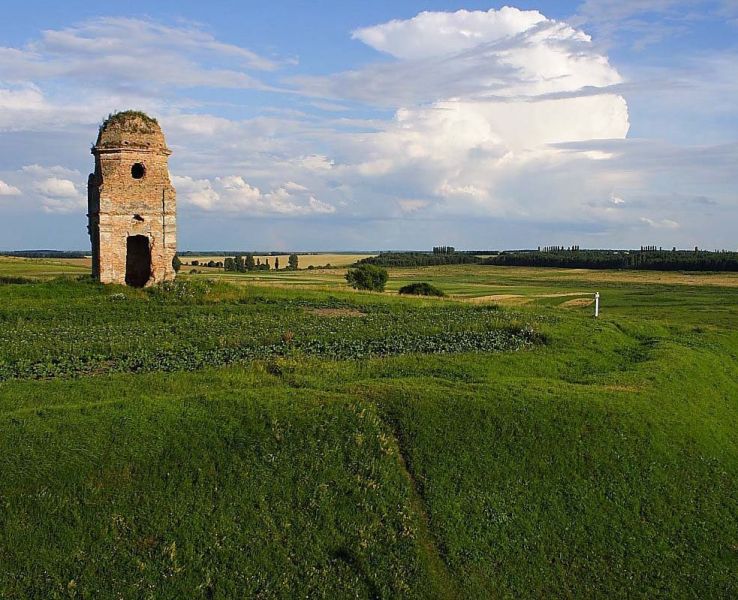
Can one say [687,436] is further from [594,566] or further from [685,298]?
[685,298]

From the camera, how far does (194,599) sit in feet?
30.0

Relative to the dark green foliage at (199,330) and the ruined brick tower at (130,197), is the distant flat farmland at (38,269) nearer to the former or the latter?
the ruined brick tower at (130,197)

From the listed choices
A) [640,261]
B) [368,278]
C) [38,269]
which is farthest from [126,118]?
[640,261]

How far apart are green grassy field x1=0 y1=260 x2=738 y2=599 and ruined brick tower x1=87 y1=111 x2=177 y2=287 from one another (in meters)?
11.0

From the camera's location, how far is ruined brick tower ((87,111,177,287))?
28.6m

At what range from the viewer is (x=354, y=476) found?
11.5 meters

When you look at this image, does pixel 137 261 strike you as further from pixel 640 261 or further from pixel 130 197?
pixel 640 261

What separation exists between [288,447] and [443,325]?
1272 centimetres

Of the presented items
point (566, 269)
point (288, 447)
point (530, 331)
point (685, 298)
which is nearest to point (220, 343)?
point (288, 447)

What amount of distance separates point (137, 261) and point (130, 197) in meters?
4.80

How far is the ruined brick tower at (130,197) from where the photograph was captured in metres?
28.6

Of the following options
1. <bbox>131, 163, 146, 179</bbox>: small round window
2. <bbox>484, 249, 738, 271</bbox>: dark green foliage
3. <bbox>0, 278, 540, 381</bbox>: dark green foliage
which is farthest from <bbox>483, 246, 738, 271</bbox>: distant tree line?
<bbox>131, 163, 146, 179</bbox>: small round window

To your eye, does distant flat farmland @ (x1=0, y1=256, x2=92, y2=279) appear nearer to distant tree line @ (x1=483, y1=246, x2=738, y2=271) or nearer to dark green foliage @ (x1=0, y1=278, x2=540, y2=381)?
dark green foliage @ (x1=0, y1=278, x2=540, y2=381)

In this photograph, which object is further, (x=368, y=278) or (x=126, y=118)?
(x=368, y=278)
